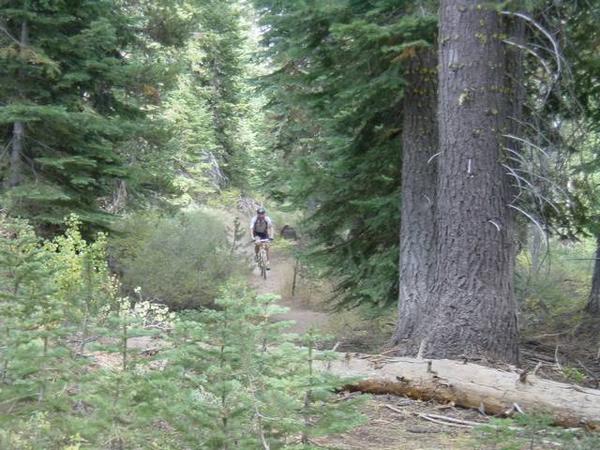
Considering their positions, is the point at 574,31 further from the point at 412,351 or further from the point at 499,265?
the point at 412,351

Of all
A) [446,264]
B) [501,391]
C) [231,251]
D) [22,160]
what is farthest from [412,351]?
[231,251]

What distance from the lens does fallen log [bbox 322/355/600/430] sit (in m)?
5.01

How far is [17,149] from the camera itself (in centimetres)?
1106

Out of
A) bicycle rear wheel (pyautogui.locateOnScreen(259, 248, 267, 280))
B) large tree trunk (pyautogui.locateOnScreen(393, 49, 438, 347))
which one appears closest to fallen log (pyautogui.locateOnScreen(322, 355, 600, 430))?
large tree trunk (pyautogui.locateOnScreen(393, 49, 438, 347))

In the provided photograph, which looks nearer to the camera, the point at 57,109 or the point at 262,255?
the point at 57,109

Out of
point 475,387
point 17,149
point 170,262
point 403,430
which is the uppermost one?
point 17,149

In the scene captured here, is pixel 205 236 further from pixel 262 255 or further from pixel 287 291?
pixel 287 291

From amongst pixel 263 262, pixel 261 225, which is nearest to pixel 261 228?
pixel 261 225

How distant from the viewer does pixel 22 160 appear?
444 inches

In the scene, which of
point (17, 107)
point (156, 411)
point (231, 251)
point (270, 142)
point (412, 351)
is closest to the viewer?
point (156, 411)

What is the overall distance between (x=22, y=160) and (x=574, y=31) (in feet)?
29.0

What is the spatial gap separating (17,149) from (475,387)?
28.8 feet

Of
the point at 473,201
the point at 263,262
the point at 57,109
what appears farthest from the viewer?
the point at 263,262

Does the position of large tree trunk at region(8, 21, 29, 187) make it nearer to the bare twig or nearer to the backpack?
the backpack
